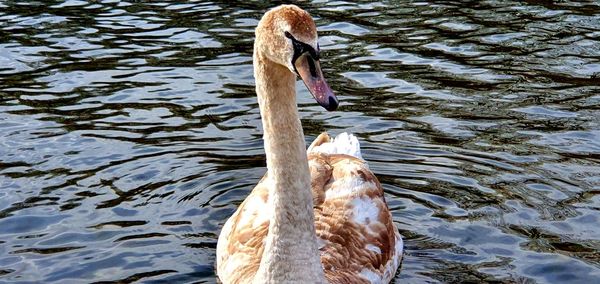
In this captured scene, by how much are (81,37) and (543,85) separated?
6.88 m

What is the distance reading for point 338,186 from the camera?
340 inches

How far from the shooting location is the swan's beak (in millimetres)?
6121

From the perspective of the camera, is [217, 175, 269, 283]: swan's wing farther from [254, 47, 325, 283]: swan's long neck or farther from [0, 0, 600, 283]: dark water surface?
[254, 47, 325, 283]: swan's long neck

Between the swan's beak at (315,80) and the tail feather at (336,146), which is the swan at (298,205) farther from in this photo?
the tail feather at (336,146)

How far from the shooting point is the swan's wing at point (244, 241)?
783cm

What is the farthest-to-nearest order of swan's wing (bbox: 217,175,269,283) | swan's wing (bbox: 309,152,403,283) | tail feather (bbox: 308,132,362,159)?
tail feather (bbox: 308,132,362,159) → swan's wing (bbox: 309,152,403,283) → swan's wing (bbox: 217,175,269,283)

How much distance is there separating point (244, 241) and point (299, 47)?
2313 mm

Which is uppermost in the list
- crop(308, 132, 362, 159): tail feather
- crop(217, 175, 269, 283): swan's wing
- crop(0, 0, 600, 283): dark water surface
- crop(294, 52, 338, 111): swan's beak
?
crop(294, 52, 338, 111): swan's beak

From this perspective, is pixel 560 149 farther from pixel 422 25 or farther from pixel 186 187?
pixel 422 25

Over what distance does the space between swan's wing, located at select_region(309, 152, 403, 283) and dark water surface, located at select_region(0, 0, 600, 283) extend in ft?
1.26

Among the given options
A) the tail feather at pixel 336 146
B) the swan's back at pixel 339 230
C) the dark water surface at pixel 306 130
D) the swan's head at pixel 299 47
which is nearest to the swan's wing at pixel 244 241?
the swan's back at pixel 339 230

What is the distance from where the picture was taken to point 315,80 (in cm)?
625

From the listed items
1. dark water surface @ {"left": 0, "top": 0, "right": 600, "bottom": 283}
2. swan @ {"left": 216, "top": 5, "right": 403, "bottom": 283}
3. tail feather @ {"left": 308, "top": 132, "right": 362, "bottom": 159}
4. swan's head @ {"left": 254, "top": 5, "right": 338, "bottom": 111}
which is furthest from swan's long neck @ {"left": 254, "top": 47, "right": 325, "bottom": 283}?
tail feather @ {"left": 308, "top": 132, "right": 362, "bottom": 159}

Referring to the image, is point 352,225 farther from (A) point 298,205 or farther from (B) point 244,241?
(A) point 298,205
